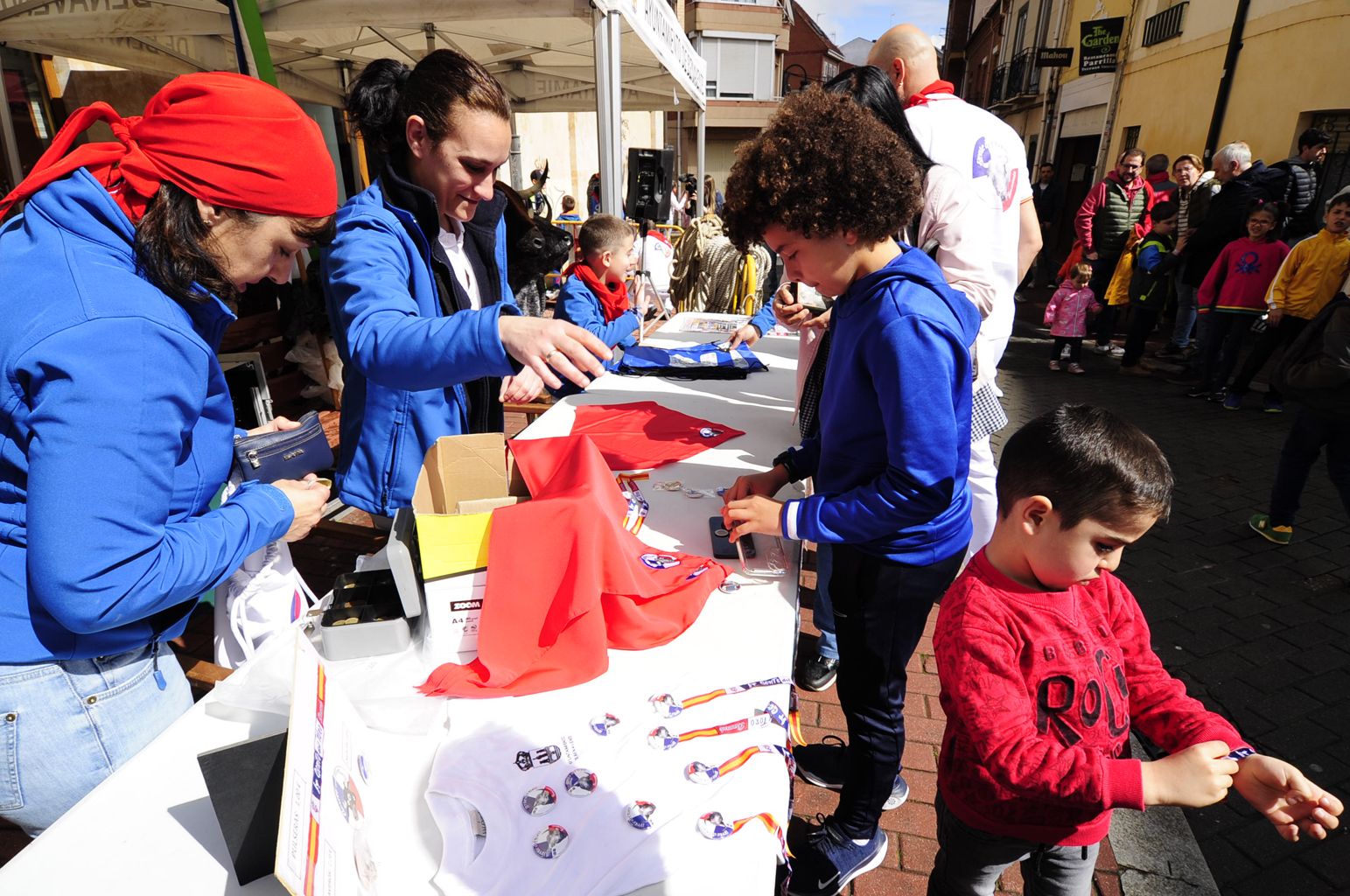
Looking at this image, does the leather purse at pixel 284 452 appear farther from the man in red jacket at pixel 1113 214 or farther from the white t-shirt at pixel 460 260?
the man in red jacket at pixel 1113 214

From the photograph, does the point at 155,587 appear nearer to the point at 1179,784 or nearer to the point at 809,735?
the point at 1179,784

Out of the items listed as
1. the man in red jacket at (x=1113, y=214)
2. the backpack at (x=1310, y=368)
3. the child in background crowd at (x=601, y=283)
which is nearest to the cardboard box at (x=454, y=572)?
the child in background crowd at (x=601, y=283)

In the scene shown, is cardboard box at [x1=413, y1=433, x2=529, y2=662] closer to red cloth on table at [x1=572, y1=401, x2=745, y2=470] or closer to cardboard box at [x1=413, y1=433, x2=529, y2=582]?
cardboard box at [x1=413, y1=433, x2=529, y2=582]

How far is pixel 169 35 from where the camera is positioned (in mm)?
4414

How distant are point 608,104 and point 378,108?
90.9 inches

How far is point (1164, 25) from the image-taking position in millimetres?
11633

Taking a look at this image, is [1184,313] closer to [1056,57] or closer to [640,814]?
[640,814]

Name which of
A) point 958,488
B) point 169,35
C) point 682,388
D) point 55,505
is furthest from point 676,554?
point 169,35

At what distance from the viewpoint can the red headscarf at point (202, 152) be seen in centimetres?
101

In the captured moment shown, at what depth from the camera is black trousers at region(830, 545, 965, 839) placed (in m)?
1.53

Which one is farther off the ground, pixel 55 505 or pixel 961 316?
pixel 961 316

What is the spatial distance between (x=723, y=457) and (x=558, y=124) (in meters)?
13.2

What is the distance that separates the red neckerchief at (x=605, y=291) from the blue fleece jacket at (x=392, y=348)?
5.46 ft

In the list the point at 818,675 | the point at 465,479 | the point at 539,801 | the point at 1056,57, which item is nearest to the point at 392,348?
the point at 465,479
